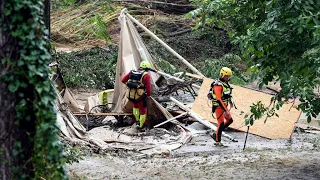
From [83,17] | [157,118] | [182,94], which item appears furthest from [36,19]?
[83,17]

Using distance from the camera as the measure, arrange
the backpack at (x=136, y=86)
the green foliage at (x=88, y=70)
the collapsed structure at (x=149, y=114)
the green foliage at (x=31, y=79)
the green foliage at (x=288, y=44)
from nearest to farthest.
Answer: the green foliage at (x=31, y=79)
the green foliage at (x=288, y=44)
the collapsed structure at (x=149, y=114)
the backpack at (x=136, y=86)
the green foliage at (x=88, y=70)

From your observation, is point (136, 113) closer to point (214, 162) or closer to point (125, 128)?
point (125, 128)

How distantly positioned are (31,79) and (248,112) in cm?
882

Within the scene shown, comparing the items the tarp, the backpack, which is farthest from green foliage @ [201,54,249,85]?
the backpack

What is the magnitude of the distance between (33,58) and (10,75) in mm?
235

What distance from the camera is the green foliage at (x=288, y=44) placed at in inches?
254

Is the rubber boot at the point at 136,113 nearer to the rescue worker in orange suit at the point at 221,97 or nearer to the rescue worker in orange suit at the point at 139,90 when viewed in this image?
the rescue worker in orange suit at the point at 139,90

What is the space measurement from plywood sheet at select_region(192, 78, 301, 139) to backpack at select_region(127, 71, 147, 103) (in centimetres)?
179

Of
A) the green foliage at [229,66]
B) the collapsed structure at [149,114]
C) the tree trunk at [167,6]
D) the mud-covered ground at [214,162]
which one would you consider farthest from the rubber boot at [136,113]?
the tree trunk at [167,6]

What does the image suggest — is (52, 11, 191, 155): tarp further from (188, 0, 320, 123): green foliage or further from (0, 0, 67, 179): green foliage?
(0, 0, 67, 179): green foliage

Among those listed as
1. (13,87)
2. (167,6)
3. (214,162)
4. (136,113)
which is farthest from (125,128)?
(167,6)

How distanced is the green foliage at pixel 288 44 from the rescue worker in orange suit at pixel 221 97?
98.9 inches

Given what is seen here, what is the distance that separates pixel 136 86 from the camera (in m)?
11.9

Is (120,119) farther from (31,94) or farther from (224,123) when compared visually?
(31,94)
